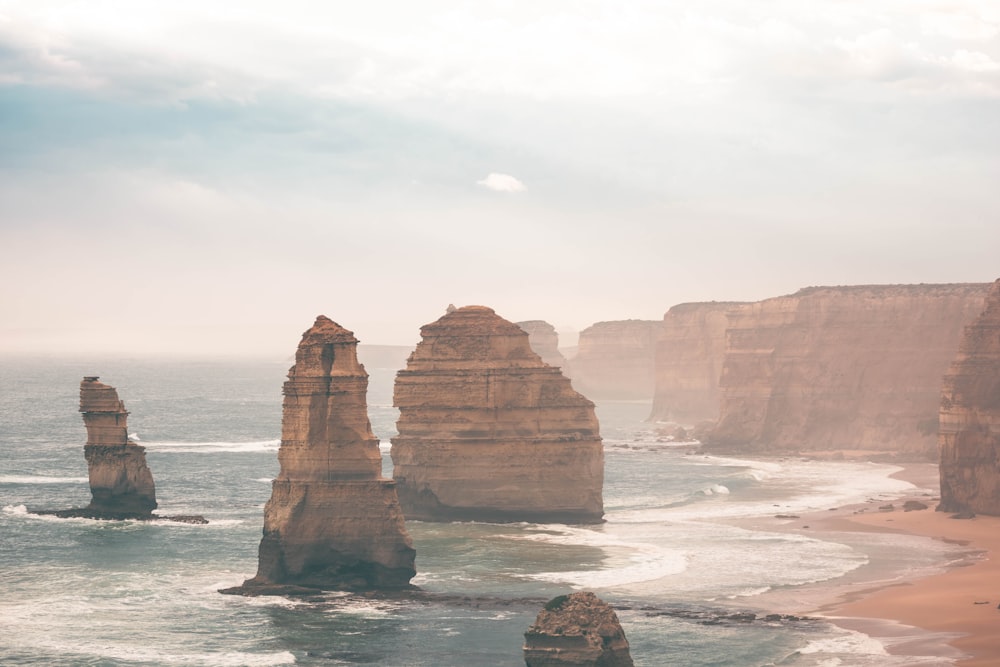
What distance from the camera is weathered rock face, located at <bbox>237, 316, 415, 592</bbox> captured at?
4603 cm

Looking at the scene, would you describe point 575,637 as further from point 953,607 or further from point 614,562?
point 614,562

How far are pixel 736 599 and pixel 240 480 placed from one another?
44387 mm

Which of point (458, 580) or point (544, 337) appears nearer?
point (458, 580)

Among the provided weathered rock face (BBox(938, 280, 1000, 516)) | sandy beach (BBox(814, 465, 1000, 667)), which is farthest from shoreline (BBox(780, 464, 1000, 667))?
weathered rock face (BBox(938, 280, 1000, 516))

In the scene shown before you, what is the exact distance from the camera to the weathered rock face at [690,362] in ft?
562

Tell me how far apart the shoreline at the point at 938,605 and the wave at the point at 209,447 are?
55217 millimetres

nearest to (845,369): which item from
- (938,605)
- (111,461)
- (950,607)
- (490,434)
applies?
(490,434)

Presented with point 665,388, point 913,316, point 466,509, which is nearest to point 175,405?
point 665,388

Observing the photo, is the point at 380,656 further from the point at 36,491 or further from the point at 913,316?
the point at 913,316

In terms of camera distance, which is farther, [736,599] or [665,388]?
[665,388]

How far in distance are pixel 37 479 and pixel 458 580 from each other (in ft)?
137

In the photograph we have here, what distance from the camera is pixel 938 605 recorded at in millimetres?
46625

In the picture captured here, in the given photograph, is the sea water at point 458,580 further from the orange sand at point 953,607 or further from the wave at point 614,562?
the orange sand at point 953,607

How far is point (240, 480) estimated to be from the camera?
8638cm
